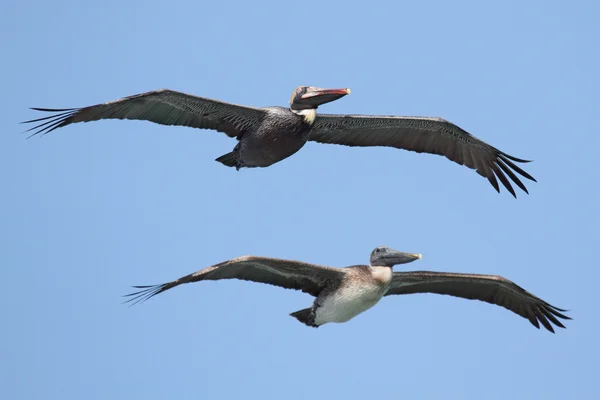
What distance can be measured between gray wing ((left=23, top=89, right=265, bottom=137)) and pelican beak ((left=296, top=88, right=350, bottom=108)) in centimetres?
61

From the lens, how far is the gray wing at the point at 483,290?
15.8 meters

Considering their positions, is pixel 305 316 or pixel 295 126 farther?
pixel 295 126

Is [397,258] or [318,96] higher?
[318,96]

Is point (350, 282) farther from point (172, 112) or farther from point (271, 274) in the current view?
point (172, 112)

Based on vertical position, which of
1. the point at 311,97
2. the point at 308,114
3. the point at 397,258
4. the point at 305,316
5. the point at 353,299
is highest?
the point at 311,97

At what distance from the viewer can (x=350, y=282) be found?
49.0 ft

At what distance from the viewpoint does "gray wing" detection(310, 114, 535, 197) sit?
17094 millimetres

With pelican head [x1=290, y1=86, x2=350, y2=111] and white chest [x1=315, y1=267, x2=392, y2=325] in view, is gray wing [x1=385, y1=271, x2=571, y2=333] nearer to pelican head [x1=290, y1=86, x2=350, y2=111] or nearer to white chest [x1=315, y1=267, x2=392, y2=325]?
white chest [x1=315, y1=267, x2=392, y2=325]

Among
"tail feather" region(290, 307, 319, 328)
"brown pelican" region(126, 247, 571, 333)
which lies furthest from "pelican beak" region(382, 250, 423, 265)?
"tail feather" region(290, 307, 319, 328)

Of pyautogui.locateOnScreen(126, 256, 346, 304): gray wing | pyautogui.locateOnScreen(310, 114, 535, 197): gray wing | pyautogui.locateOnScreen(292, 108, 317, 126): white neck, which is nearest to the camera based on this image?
pyautogui.locateOnScreen(126, 256, 346, 304): gray wing

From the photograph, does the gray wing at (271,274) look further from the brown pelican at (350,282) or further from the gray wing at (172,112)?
the gray wing at (172,112)

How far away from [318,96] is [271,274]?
2.86 m

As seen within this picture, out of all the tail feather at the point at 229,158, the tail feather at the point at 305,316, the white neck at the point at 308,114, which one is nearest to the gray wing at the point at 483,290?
the tail feather at the point at 305,316

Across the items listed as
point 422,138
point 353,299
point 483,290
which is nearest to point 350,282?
point 353,299
